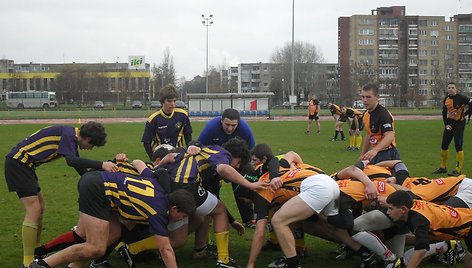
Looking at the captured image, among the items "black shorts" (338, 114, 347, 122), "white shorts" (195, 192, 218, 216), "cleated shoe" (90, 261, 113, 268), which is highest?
"black shorts" (338, 114, 347, 122)

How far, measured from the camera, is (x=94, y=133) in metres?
6.09

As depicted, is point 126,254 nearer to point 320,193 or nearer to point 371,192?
point 320,193

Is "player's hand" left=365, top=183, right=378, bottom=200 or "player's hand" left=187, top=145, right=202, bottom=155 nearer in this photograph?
"player's hand" left=365, top=183, right=378, bottom=200

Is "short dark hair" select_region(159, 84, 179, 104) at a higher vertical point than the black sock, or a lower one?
higher

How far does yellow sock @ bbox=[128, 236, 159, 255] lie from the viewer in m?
6.28

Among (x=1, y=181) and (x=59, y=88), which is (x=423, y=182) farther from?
(x=59, y=88)

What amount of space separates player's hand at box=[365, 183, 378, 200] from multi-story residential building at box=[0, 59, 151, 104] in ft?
274

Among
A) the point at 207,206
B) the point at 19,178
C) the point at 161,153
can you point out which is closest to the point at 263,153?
the point at 207,206

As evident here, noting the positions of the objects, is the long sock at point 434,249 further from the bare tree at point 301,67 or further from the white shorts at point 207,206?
the bare tree at point 301,67

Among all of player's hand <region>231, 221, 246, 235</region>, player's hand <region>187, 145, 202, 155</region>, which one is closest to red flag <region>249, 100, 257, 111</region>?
player's hand <region>231, 221, 246, 235</region>

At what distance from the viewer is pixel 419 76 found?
4227 inches

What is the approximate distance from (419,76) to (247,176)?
108m

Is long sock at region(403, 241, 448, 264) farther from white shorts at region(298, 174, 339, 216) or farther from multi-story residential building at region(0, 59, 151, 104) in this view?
multi-story residential building at region(0, 59, 151, 104)

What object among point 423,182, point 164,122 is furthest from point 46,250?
point 423,182
